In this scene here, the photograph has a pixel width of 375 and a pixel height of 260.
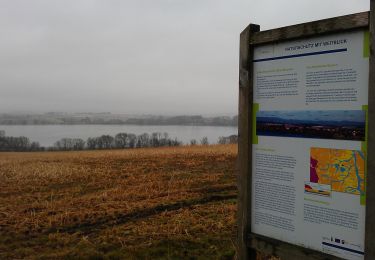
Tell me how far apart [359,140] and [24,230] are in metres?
6.40

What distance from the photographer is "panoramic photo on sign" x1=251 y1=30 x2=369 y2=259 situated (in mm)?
3098

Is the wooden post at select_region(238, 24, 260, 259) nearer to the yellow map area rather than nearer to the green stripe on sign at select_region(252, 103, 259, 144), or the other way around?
the green stripe on sign at select_region(252, 103, 259, 144)

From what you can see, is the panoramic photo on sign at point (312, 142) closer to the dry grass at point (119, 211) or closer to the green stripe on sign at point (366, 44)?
the green stripe on sign at point (366, 44)

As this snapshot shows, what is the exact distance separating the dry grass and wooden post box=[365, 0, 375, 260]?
320 centimetres

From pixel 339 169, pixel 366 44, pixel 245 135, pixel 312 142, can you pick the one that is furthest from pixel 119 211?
pixel 366 44

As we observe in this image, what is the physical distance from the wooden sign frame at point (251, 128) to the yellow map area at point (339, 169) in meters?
0.13

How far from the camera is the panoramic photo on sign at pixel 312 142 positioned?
310cm

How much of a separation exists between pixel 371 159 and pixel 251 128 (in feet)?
4.18

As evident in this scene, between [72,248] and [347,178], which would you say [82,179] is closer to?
[72,248]

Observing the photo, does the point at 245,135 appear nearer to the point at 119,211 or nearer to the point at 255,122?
the point at 255,122

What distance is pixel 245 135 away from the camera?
390 centimetres

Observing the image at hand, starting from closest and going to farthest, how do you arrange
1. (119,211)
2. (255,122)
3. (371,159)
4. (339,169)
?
(371,159) → (339,169) → (255,122) → (119,211)

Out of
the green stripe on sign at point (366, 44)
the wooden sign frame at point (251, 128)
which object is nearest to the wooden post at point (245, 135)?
the wooden sign frame at point (251, 128)

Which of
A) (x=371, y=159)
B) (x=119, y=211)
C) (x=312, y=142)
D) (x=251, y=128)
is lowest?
(x=119, y=211)
